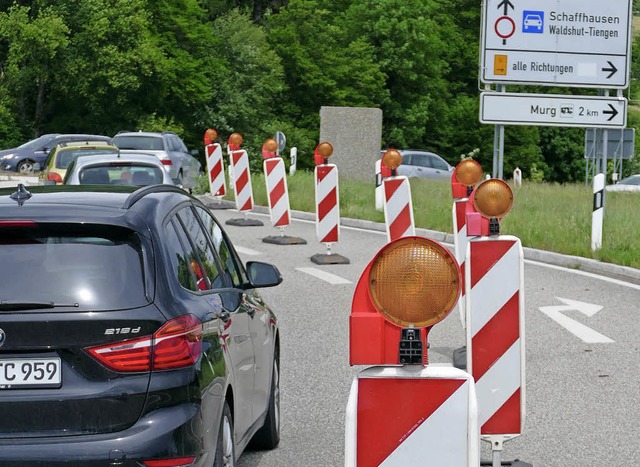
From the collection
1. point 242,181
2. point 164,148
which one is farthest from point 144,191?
point 164,148

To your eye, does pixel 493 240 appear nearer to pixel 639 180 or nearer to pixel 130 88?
pixel 639 180

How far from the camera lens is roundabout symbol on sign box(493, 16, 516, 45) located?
2194 centimetres

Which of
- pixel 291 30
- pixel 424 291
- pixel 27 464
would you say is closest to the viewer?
pixel 424 291

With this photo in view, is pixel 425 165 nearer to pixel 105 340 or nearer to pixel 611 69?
pixel 611 69

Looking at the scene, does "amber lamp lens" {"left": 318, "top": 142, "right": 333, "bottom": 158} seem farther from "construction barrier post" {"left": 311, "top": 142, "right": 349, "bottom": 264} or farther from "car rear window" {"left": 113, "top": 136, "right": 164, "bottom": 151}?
"car rear window" {"left": 113, "top": 136, "right": 164, "bottom": 151}

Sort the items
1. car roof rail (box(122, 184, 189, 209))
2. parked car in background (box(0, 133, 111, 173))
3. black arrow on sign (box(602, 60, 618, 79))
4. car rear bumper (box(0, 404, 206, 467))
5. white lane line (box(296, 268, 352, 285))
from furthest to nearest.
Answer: parked car in background (box(0, 133, 111, 173)), black arrow on sign (box(602, 60, 618, 79)), white lane line (box(296, 268, 352, 285)), car roof rail (box(122, 184, 189, 209)), car rear bumper (box(0, 404, 206, 467))

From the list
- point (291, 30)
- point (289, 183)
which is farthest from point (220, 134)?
point (289, 183)

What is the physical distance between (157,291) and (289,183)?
26727 mm

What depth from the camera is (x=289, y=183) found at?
104 ft

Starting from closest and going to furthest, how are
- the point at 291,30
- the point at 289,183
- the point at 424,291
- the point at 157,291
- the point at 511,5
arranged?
the point at 424,291 < the point at 157,291 < the point at 511,5 < the point at 289,183 < the point at 291,30

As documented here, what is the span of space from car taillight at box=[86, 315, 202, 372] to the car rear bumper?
17 cm

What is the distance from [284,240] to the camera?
2066cm

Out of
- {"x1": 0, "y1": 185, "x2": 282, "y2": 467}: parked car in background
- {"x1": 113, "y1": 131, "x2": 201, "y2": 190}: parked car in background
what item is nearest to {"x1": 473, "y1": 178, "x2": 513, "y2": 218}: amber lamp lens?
{"x1": 0, "y1": 185, "x2": 282, "y2": 467}: parked car in background

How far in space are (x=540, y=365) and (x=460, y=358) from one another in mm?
603
